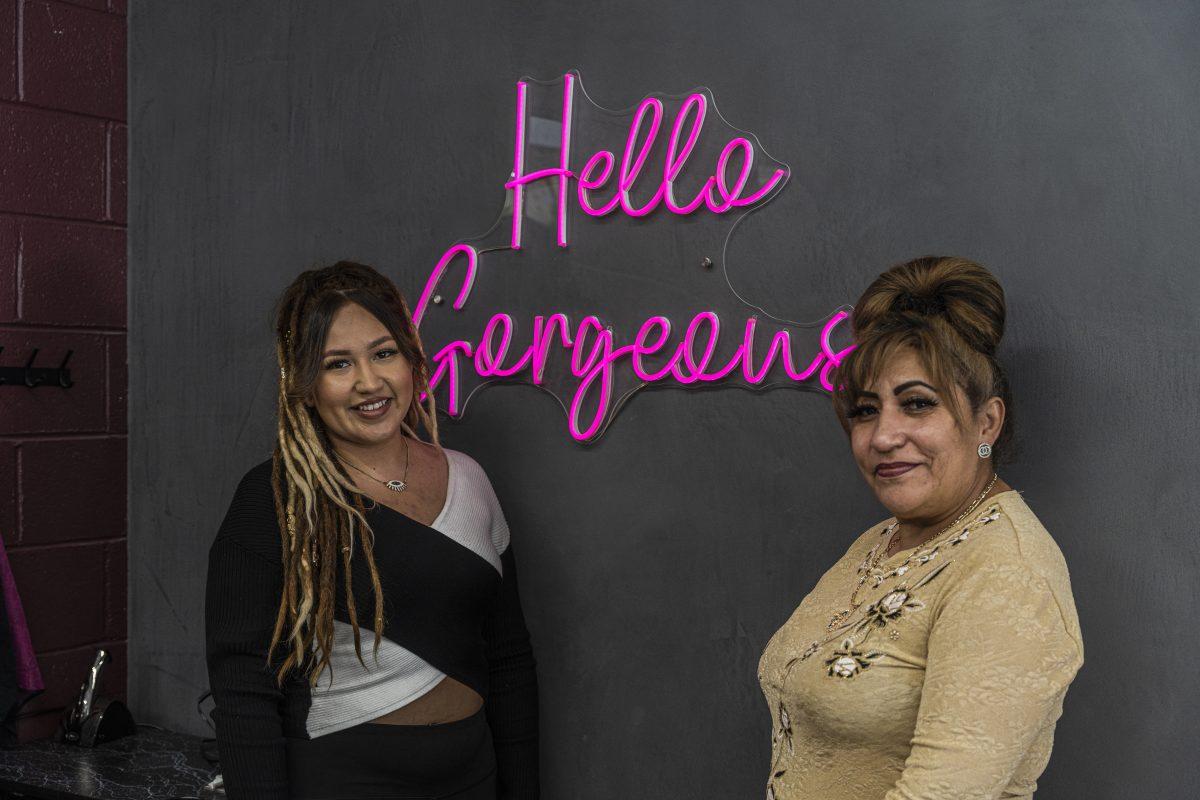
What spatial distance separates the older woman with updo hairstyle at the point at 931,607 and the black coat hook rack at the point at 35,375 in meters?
2.28

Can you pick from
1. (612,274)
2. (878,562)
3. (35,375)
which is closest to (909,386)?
(878,562)

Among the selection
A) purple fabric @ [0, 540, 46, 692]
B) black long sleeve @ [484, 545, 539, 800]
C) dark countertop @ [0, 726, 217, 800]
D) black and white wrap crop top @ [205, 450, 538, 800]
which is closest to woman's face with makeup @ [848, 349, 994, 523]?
black and white wrap crop top @ [205, 450, 538, 800]

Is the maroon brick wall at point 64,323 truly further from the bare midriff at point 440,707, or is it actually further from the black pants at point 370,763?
the bare midriff at point 440,707

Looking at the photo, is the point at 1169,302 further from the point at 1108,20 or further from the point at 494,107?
the point at 494,107

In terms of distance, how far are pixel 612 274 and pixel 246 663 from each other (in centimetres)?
113

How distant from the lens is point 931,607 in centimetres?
153

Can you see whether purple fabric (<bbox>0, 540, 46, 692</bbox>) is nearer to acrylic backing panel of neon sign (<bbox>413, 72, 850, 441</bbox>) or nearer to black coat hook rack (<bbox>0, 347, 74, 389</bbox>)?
black coat hook rack (<bbox>0, 347, 74, 389</bbox>)

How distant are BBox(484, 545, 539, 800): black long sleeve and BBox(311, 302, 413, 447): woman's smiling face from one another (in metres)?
0.45

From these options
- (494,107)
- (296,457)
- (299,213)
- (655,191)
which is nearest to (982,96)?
(655,191)

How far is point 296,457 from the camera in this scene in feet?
7.20

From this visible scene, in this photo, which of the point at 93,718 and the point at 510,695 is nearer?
the point at 510,695

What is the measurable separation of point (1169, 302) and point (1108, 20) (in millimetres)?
519

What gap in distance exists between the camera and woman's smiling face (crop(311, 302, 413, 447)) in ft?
7.28

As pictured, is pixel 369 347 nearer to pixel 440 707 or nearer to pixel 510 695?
pixel 440 707
